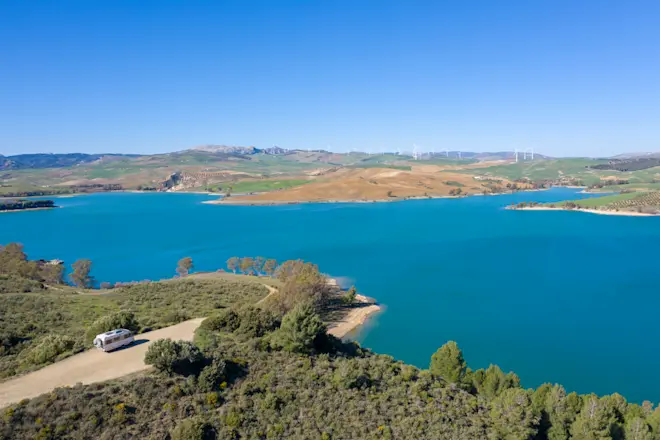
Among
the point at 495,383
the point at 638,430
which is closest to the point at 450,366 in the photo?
the point at 495,383

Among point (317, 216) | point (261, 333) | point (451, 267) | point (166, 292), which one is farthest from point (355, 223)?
point (261, 333)

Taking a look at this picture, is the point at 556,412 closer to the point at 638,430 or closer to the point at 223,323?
the point at 638,430

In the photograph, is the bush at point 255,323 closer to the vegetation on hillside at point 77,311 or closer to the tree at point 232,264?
the vegetation on hillside at point 77,311

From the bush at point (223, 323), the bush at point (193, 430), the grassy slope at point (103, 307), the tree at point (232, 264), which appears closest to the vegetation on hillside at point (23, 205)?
the tree at point (232, 264)

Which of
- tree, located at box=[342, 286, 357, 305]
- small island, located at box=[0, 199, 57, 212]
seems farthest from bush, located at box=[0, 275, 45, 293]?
small island, located at box=[0, 199, 57, 212]

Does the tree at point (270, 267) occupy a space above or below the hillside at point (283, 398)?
below

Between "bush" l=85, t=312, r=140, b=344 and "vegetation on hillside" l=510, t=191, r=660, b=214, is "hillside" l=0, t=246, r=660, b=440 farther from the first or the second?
"vegetation on hillside" l=510, t=191, r=660, b=214
